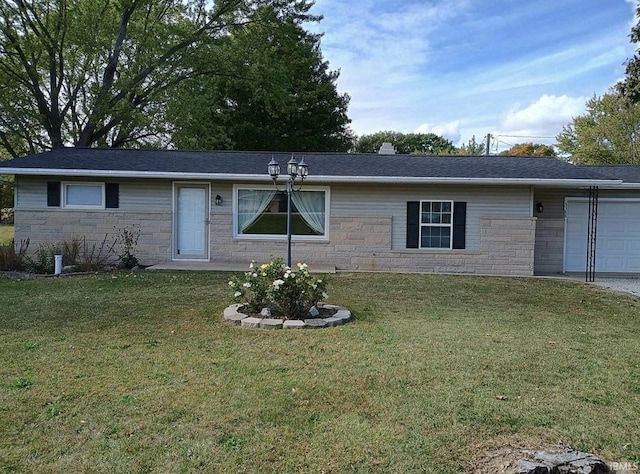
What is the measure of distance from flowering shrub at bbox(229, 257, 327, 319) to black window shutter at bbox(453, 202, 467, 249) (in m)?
6.00

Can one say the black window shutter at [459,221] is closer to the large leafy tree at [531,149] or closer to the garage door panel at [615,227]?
the garage door panel at [615,227]

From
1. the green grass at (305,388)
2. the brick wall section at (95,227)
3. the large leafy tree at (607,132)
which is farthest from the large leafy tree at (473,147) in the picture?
the green grass at (305,388)

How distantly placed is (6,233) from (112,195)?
1279 centimetres

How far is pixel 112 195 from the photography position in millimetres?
11703

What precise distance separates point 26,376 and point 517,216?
10.4 metres

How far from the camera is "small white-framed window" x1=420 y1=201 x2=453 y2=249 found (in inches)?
453

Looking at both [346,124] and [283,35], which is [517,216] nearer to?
[283,35]

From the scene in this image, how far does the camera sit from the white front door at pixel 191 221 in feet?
38.9

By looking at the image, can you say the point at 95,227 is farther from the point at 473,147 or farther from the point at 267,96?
the point at 473,147

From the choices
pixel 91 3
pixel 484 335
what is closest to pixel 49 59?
pixel 91 3

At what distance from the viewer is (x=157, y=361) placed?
4.54 meters

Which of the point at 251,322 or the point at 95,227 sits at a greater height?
the point at 95,227

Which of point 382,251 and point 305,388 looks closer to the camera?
point 305,388

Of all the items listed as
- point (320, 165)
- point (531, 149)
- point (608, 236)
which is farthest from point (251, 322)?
point (531, 149)
